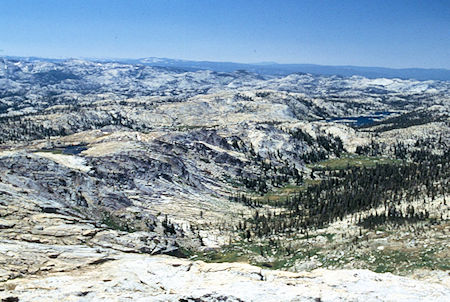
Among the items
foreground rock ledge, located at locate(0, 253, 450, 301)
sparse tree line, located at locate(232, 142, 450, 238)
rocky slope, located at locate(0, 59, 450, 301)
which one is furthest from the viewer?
sparse tree line, located at locate(232, 142, 450, 238)

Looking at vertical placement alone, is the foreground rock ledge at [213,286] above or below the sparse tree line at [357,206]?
above

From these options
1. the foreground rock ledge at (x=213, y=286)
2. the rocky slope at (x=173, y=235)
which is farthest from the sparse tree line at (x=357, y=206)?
the foreground rock ledge at (x=213, y=286)

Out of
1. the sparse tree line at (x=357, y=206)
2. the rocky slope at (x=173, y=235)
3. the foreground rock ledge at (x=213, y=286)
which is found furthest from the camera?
the sparse tree line at (x=357, y=206)

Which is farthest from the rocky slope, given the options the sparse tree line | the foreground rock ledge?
the sparse tree line

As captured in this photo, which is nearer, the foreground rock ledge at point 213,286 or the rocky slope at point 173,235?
the foreground rock ledge at point 213,286

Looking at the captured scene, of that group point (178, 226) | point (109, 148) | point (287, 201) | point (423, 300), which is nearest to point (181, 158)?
point (109, 148)

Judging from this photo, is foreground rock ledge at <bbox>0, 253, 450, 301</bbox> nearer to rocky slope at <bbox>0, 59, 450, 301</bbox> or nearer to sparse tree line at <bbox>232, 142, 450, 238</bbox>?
rocky slope at <bbox>0, 59, 450, 301</bbox>

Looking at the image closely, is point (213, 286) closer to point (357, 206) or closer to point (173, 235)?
point (173, 235)

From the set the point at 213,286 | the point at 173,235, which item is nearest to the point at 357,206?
the point at 173,235

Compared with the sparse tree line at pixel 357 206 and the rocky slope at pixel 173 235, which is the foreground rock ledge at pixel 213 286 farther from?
the sparse tree line at pixel 357 206
